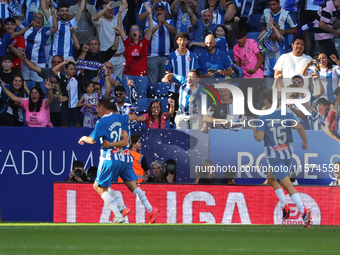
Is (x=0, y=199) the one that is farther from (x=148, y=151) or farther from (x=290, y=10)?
(x=290, y=10)

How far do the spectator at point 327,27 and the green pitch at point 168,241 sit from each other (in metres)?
5.45

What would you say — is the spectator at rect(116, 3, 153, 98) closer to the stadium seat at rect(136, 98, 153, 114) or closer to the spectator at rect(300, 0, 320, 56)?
the stadium seat at rect(136, 98, 153, 114)

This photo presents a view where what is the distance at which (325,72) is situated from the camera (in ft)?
33.8

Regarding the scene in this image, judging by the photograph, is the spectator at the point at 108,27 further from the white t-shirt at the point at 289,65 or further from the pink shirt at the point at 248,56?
the white t-shirt at the point at 289,65

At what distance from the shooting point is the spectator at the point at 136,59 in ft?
36.3

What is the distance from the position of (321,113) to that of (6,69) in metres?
5.87

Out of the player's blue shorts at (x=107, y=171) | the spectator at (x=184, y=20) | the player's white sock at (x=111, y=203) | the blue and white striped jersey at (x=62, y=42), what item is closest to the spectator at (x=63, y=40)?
the blue and white striped jersey at (x=62, y=42)

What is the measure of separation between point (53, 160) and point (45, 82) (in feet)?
5.57

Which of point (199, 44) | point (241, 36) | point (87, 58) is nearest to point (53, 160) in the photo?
point (87, 58)

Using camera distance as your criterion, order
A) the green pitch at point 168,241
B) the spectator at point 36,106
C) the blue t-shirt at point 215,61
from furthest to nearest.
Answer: the blue t-shirt at point 215,61, the spectator at point 36,106, the green pitch at point 168,241

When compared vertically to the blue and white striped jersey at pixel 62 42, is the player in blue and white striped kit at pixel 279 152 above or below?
below

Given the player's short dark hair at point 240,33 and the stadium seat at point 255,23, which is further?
the stadium seat at point 255,23

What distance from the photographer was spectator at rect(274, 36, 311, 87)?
10.5 m

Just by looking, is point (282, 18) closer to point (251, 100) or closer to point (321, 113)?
point (251, 100)
